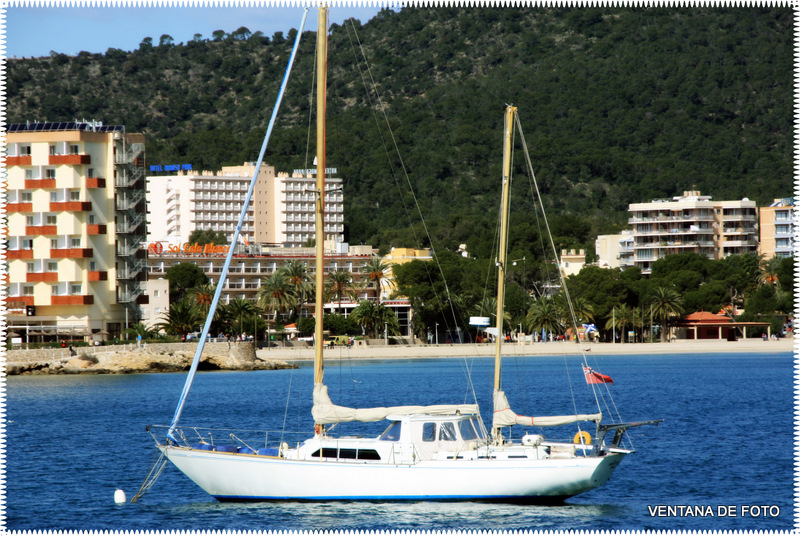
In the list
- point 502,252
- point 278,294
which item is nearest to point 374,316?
point 278,294

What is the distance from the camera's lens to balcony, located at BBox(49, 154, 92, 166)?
344 ft

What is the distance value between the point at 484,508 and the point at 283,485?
5521 millimetres

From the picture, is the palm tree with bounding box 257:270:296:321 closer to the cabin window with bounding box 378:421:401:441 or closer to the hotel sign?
the hotel sign

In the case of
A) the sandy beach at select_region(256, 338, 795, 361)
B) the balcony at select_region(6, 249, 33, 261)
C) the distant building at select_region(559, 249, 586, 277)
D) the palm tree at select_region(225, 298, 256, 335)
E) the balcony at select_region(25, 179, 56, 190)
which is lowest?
the sandy beach at select_region(256, 338, 795, 361)

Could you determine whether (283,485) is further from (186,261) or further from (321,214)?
(186,261)

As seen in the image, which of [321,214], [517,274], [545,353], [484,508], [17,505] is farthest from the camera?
[517,274]

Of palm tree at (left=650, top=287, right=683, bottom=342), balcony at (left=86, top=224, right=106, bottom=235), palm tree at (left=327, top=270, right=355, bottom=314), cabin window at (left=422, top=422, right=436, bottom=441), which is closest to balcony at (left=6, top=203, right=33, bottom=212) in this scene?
balcony at (left=86, top=224, right=106, bottom=235)

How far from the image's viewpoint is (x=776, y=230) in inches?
7584

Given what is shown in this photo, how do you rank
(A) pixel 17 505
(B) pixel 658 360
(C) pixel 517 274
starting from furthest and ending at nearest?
(C) pixel 517 274 < (B) pixel 658 360 < (A) pixel 17 505

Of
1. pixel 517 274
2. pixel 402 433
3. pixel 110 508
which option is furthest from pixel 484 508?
pixel 517 274

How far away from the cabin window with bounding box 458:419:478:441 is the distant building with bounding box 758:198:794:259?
548 feet

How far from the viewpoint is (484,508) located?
29.7 m

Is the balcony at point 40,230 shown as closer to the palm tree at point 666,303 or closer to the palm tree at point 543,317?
the palm tree at point 543,317

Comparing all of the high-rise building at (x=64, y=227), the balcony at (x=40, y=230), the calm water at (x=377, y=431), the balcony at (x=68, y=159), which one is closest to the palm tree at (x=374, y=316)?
the high-rise building at (x=64, y=227)
